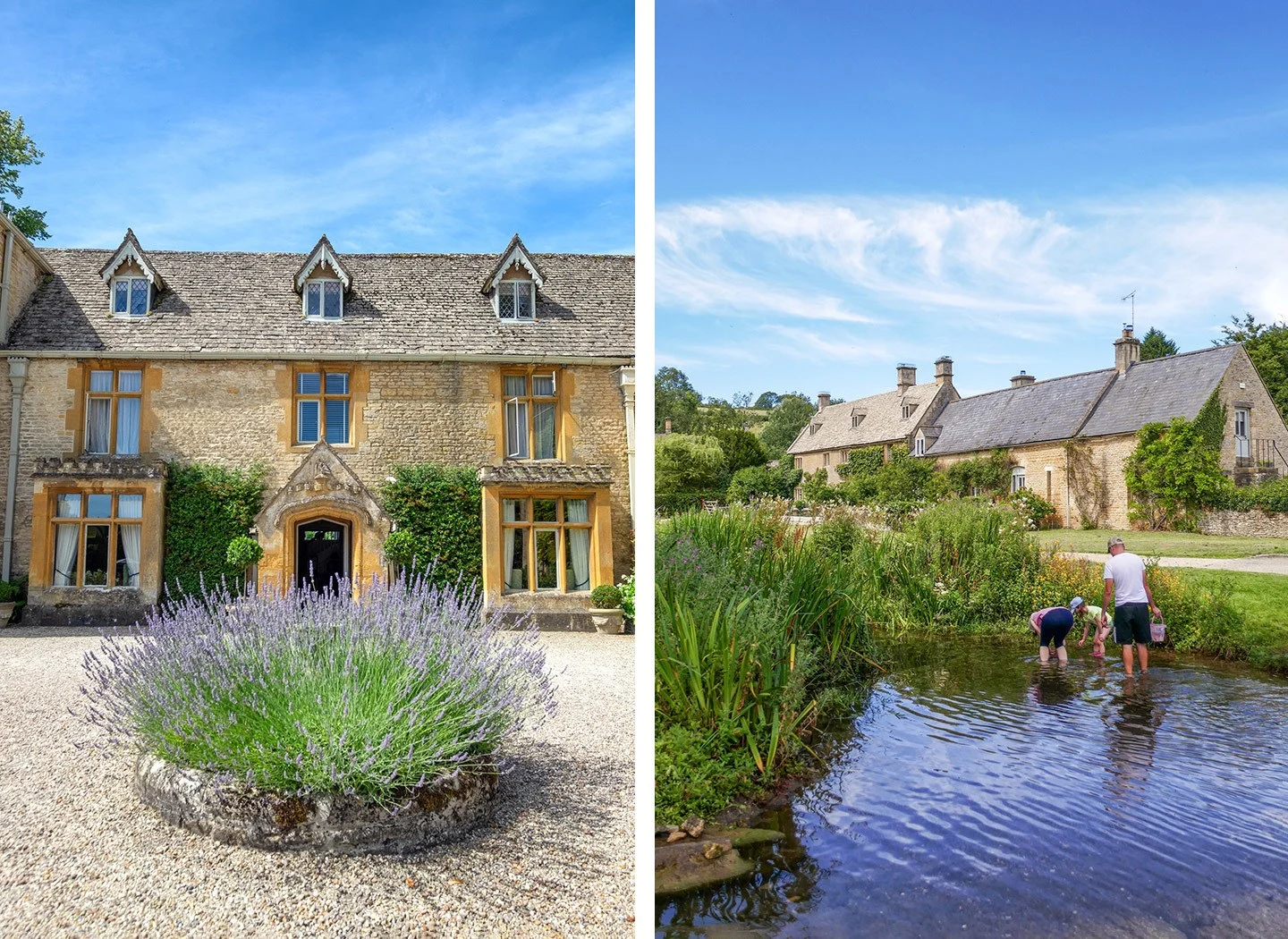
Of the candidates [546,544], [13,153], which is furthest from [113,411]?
[546,544]

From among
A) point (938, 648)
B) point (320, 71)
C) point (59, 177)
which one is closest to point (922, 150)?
point (938, 648)

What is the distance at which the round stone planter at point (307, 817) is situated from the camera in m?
3.33

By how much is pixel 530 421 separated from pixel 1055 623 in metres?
6.35

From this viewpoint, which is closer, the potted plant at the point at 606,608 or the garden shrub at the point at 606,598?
the potted plant at the point at 606,608

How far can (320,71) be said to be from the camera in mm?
8453

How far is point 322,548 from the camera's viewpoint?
9703 mm

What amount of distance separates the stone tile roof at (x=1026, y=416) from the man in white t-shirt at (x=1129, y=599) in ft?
3.02

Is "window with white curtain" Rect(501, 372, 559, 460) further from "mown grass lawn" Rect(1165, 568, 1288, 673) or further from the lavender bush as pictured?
"mown grass lawn" Rect(1165, 568, 1288, 673)

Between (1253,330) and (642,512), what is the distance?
5.88 m

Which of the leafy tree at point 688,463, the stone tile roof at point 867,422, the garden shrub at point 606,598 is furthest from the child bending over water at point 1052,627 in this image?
the garden shrub at point 606,598

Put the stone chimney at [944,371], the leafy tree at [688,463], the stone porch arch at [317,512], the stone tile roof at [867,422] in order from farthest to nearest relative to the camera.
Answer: the stone porch arch at [317,512], the stone chimney at [944,371], the stone tile roof at [867,422], the leafy tree at [688,463]

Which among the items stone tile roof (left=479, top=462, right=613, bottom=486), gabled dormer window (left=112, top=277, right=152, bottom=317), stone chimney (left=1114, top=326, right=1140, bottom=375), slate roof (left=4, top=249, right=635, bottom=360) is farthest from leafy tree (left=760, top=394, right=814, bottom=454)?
gabled dormer window (left=112, top=277, right=152, bottom=317)

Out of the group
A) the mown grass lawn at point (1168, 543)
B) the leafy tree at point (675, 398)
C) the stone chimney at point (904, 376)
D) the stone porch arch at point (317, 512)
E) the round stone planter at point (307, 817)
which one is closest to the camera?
the round stone planter at point (307, 817)

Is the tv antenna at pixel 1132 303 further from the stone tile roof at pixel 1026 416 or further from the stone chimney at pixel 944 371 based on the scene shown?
the stone chimney at pixel 944 371
